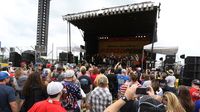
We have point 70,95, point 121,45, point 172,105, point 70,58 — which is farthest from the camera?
point 121,45

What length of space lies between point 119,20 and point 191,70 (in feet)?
43.6

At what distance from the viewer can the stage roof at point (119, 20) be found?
20.4 meters

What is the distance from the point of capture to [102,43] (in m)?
27.6

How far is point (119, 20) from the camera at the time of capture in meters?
23.2

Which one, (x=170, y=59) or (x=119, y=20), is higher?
(x=119, y=20)

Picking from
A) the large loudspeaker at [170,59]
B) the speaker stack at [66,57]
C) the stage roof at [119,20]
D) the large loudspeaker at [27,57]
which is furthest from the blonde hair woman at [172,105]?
the speaker stack at [66,57]

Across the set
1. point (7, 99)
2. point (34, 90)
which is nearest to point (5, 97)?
point (7, 99)

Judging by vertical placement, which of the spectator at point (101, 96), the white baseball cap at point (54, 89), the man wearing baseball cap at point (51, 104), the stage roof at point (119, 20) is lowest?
the spectator at point (101, 96)

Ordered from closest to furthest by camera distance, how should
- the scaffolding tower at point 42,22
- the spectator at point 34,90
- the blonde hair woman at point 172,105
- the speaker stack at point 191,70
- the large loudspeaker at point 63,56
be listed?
the blonde hair woman at point 172,105
the spectator at point 34,90
the speaker stack at point 191,70
the large loudspeaker at point 63,56
the scaffolding tower at point 42,22

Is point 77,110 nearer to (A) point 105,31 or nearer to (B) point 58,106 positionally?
(B) point 58,106

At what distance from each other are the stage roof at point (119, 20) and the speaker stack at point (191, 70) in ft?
30.3

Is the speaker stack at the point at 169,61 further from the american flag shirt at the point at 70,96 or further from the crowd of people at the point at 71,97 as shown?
the american flag shirt at the point at 70,96

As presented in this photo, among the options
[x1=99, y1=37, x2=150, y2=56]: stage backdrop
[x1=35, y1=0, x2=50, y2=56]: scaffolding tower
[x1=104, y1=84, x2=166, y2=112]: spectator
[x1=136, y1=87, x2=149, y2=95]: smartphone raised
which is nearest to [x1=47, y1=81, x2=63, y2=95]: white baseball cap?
[x1=104, y1=84, x2=166, y2=112]: spectator

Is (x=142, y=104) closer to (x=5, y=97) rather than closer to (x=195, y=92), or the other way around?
(x=5, y=97)
